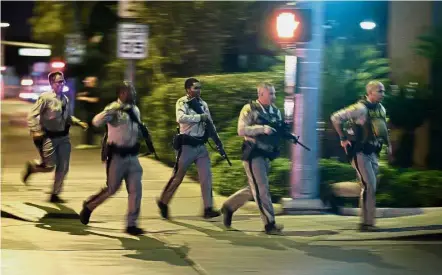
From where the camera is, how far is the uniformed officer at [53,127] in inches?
414

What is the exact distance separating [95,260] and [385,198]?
4.46 m

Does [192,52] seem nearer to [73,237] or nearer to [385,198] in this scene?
[385,198]

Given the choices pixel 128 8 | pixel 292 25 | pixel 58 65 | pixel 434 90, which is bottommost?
pixel 434 90

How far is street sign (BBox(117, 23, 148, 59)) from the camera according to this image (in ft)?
35.7

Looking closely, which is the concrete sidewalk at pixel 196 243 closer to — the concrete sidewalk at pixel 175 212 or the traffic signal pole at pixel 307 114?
the concrete sidewalk at pixel 175 212

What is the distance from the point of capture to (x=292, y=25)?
9930 mm

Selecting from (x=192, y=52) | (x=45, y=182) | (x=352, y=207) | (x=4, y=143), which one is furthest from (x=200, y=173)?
(x=4, y=143)

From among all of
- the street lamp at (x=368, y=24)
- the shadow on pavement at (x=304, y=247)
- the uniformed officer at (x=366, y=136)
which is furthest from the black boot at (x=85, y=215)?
the street lamp at (x=368, y=24)

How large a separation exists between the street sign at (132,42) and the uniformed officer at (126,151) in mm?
1934

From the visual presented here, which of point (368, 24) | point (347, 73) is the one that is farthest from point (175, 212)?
point (368, 24)

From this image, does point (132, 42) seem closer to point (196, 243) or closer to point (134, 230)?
point (134, 230)

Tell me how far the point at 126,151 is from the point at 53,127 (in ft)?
6.64

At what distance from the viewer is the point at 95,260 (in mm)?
7848

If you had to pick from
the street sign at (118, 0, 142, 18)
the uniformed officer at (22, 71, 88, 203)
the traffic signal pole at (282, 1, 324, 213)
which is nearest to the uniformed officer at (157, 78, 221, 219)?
the traffic signal pole at (282, 1, 324, 213)
